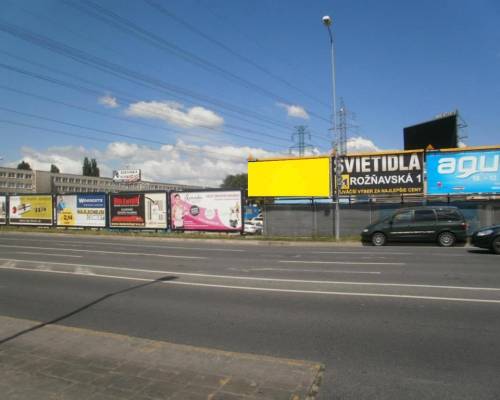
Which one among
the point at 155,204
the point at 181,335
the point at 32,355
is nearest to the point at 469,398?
the point at 181,335

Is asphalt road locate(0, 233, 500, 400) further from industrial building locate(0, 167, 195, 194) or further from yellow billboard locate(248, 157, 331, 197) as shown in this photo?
industrial building locate(0, 167, 195, 194)

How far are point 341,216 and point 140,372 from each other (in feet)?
66.5

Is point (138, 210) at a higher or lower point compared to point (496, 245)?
higher

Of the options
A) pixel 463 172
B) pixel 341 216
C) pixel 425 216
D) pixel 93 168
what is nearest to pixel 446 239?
pixel 425 216

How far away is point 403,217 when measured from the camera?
18156mm

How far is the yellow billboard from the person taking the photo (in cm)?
2544

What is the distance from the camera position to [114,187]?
381ft

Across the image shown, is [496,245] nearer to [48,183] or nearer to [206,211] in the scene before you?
[206,211]

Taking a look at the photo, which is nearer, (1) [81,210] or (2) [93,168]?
(1) [81,210]

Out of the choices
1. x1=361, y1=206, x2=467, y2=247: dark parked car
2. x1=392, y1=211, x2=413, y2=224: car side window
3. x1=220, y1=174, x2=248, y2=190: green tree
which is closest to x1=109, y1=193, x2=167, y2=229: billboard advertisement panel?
x1=361, y1=206, x2=467, y2=247: dark parked car

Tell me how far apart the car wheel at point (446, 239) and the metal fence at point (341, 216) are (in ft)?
14.4

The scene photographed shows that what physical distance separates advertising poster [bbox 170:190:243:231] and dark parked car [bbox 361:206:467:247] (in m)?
10.1

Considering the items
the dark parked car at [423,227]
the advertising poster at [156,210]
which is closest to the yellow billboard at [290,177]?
the advertising poster at [156,210]

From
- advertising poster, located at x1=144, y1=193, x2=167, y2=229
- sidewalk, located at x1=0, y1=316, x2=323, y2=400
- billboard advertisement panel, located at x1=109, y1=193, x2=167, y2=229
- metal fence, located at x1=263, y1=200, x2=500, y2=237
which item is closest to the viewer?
sidewalk, located at x1=0, y1=316, x2=323, y2=400
